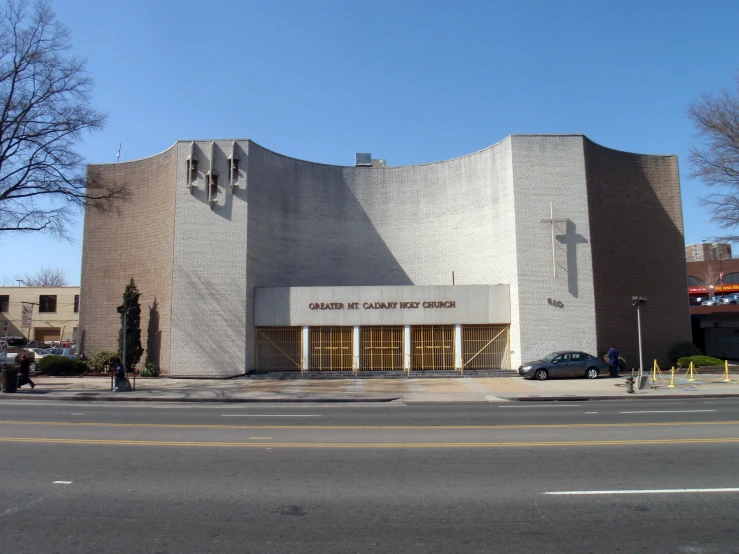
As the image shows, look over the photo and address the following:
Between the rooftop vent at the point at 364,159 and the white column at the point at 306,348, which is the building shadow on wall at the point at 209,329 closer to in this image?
the white column at the point at 306,348

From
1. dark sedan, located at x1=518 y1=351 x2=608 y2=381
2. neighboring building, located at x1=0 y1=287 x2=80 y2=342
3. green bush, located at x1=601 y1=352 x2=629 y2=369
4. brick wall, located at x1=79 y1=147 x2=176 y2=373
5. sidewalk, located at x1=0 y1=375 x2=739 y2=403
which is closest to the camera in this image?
sidewalk, located at x1=0 y1=375 x2=739 y2=403

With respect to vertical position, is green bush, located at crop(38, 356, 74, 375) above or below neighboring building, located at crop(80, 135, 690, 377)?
below

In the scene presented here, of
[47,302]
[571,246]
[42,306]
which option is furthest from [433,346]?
[42,306]

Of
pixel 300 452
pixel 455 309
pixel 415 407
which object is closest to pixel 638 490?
pixel 300 452

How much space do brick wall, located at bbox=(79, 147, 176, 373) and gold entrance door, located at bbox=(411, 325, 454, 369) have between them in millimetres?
13411

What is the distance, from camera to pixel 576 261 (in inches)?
1090

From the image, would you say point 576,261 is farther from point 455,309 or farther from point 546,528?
point 546,528

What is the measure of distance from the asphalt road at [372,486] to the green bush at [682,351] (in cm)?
1903

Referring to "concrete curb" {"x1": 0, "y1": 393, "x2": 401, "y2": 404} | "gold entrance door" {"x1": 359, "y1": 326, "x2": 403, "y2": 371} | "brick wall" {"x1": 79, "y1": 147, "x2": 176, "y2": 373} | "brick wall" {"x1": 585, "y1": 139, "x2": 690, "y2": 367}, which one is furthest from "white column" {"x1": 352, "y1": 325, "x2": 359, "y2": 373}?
"brick wall" {"x1": 585, "y1": 139, "x2": 690, "y2": 367}

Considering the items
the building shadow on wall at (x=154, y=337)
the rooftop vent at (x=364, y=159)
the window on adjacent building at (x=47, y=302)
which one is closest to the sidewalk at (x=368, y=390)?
the building shadow on wall at (x=154, y=337)

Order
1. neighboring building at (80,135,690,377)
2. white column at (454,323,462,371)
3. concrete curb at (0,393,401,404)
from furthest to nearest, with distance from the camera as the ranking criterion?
white column at (454,323,462,371) < neighboring building at (80,135,690,377) < concrete curb at (0,393,401,404)

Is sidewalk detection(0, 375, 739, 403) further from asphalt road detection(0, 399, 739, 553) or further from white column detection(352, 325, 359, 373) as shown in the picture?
asphalt road detection(0, 399, 739, 553)

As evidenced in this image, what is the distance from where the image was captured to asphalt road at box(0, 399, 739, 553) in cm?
535

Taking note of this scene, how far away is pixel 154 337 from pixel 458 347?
16.3 meters
